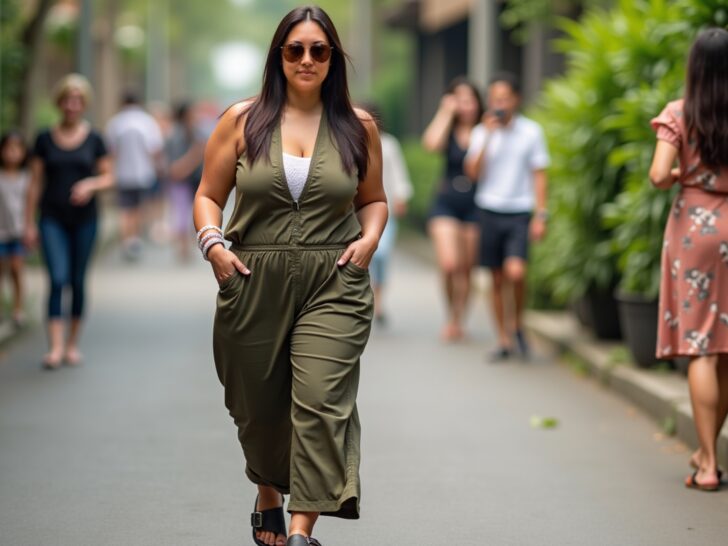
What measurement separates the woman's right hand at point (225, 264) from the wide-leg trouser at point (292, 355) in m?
0.03

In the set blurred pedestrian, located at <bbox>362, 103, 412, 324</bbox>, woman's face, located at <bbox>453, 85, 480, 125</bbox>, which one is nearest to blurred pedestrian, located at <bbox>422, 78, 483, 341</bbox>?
woman's face, located at <bbox>453, 85, 480, 125</bbox>

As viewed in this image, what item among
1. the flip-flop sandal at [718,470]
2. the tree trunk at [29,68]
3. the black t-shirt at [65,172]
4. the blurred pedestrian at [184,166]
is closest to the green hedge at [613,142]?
the flip-flop sandal at [718,470]

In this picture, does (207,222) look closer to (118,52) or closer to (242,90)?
(118,52)

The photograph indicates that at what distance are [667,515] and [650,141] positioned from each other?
378 cm

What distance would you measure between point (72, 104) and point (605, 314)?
14.1ft

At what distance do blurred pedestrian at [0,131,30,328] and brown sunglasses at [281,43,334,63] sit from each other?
7513 mm

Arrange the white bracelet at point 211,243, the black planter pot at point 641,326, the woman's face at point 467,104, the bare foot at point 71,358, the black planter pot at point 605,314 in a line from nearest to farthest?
the white bracelet at point 211,243 → the black planter pot at point 641,326 → the bare foot at point 71,358 → the black planter pot at point 605,314 → the woman's face at point 467,104

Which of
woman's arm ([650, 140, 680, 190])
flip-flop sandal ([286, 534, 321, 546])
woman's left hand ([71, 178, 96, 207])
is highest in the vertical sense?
woman's arm ([650, 140, 680, 190])

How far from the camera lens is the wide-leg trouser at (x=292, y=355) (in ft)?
16.9

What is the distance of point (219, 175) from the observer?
5.45 meters

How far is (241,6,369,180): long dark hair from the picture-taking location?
5.32 meters

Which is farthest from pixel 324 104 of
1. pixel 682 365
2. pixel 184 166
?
pixel 184 166

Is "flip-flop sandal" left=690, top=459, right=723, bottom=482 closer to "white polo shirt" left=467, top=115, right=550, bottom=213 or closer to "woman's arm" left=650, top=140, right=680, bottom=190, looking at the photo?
"woman's arm" left=650, top=140, right=680, bottom=190

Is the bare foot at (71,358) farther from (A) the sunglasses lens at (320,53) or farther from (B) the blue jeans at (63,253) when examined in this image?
(A) the sunglasses lens at (320,53)
